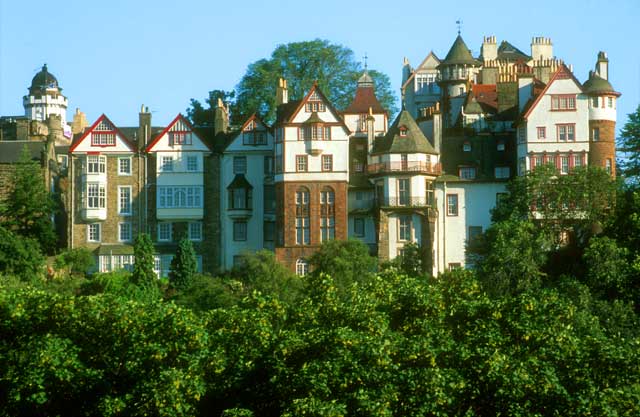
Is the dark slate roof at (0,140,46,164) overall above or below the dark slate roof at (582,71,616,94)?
below

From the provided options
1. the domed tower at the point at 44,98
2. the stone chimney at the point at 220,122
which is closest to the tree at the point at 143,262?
the stone chimney at the point at 220,122

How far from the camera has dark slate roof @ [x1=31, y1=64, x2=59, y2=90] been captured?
15700cm

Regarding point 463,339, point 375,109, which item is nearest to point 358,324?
point 463,339

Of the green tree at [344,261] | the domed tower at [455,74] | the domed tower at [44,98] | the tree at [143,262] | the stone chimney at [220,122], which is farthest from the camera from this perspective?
the domed tower at [44,98]

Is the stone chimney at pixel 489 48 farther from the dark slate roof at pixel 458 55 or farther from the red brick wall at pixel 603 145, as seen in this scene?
the red brick wall at pixel 603 145

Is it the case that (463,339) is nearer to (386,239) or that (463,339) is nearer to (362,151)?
(386,239)

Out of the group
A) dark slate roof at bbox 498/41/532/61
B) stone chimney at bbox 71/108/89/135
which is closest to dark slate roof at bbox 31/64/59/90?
stone chimney at bbox 71/108/89/135

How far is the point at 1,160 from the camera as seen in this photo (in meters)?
94.3

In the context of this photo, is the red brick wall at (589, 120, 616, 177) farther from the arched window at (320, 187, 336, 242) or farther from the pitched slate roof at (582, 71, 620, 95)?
the arched window at (320, 187, 336, 242)

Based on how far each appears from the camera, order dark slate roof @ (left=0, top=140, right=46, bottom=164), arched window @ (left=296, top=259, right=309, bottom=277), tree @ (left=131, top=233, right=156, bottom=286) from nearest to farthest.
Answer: tree @ (left=131, top=233, right=156, bottom=286)
arched window @ (left=296, top=259, right=309, bottom=277)
dark slate roof @ (left=0, top=140, right=46, bottom=164)

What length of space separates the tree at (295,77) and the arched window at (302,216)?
20.6 m

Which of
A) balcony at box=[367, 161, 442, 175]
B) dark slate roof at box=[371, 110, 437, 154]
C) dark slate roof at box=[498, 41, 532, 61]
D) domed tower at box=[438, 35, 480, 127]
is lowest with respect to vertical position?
balcony at box=[367, 161, 442, 175]

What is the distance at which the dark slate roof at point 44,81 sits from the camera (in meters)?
157

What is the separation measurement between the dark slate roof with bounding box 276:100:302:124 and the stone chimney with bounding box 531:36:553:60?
3054 cm
